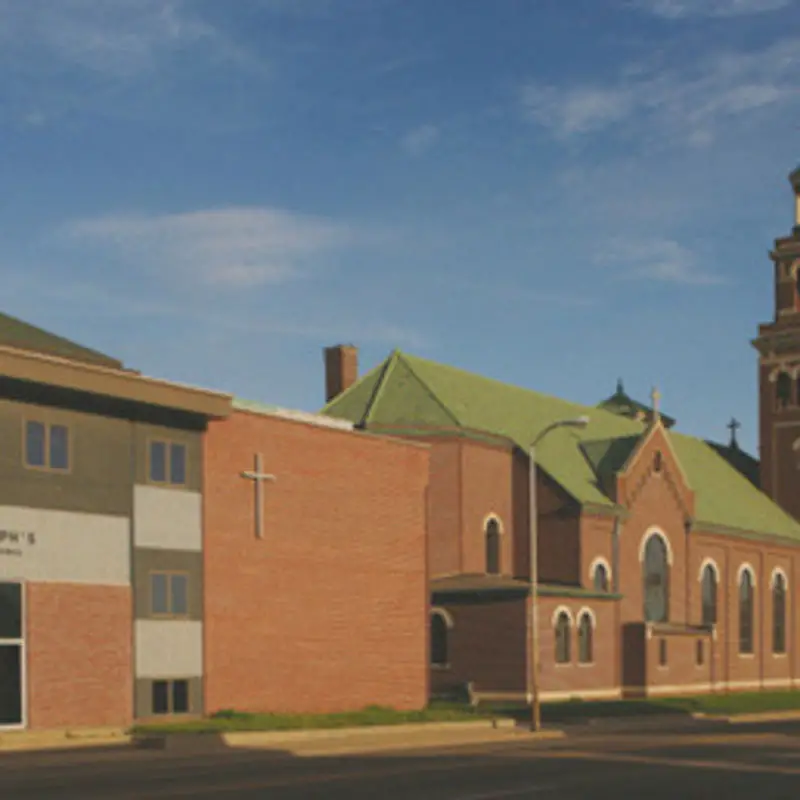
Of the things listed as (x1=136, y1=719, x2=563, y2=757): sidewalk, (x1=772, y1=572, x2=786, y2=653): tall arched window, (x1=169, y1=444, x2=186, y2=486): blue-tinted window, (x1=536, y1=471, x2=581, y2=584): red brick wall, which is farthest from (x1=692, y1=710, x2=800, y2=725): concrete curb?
(x1=772, y1=572, x2=786, y2=653): tall arched window

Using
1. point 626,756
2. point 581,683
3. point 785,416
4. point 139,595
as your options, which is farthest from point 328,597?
point 785,416

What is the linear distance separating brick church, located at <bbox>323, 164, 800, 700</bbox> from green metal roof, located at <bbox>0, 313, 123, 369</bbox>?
24392mm

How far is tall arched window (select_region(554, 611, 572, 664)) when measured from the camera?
6115 cm

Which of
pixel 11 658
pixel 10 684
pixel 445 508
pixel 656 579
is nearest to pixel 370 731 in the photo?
pixel 10 684

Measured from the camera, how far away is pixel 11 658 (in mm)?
35125

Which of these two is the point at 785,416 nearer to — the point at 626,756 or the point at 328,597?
the point at 328,597

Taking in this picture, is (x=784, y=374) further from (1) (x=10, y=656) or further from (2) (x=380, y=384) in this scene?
(1) (x=10, y=656)

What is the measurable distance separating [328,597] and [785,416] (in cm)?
4892

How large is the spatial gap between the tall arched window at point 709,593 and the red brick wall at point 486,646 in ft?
69.3

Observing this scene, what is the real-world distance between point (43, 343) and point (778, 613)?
2252 inches

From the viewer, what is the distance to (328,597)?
44.9 metres

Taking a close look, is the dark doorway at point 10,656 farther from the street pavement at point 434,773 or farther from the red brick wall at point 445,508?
the red brick wall at point 445,508

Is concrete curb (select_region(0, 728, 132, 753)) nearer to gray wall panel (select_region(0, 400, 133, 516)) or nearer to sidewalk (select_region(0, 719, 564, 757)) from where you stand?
sidewalk (select_region(0, 719, 564, 757))

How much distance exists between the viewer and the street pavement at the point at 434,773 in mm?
21391
